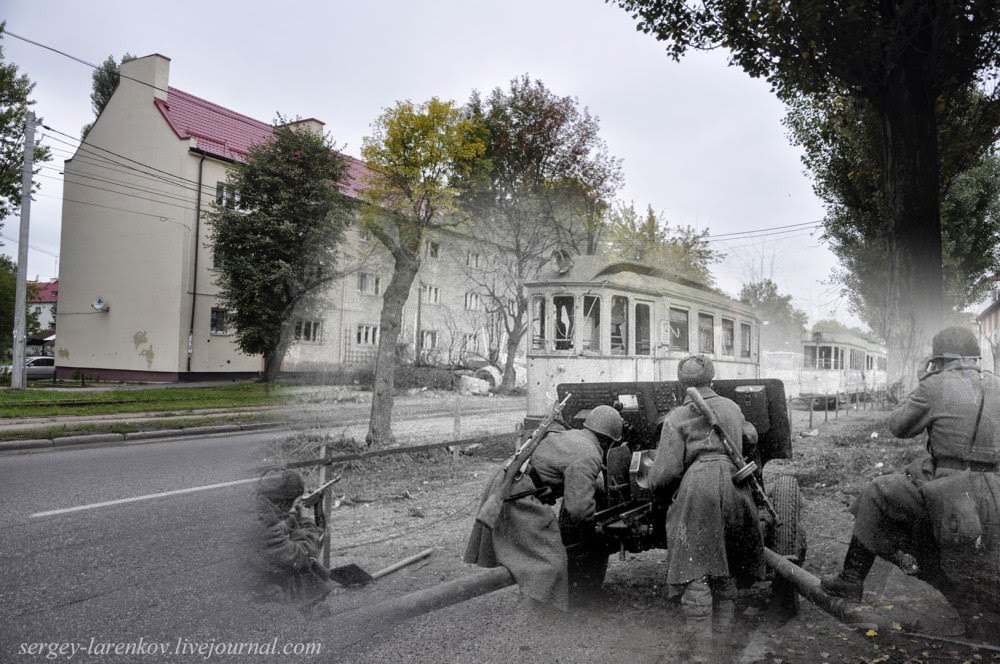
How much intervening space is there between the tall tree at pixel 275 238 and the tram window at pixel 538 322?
604 cm

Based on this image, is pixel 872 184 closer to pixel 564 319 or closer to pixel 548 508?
pixel 548 508

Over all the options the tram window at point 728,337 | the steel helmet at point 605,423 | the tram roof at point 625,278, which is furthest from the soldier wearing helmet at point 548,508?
the tram window at point 728,337

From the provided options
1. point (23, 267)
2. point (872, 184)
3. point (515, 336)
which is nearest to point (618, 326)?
point (515, 336)

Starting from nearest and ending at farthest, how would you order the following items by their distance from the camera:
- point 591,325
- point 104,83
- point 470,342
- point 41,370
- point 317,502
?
point 104,83 < point 317,502 < point 41,370 < point 470,342 < point 591,325

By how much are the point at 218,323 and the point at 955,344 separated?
311 cm

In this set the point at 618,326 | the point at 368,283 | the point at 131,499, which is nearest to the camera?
the point at 368,283

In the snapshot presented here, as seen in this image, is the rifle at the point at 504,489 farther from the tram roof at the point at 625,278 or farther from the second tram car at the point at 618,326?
the second tram car at the point at 618,326

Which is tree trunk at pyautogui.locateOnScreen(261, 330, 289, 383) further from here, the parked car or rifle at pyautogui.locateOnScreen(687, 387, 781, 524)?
rifle at pyautogui.locateOnScreen(687, 387, 781, 524)

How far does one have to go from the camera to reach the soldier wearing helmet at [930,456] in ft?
9.14

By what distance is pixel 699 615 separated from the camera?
309 centimetres

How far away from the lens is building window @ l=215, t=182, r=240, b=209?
2.48 metres

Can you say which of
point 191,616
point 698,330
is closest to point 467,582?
point 191,616

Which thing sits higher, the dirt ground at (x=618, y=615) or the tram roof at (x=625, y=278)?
the tram roof at (x=625, y=278)

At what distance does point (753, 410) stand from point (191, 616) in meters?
3.04
